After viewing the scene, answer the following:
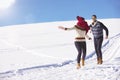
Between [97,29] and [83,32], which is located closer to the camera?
[83,32]

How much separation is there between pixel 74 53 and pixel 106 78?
21.9 ft

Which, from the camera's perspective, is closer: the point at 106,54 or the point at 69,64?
the point at 69,64

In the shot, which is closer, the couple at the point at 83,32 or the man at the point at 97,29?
the couple at the point at 83,32

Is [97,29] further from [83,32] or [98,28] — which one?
[83,32]

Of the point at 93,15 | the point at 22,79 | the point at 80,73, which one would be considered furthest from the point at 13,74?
the point at 93,15

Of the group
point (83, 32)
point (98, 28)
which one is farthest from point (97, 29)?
point (83, 32)

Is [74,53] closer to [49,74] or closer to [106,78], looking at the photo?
[49,74]

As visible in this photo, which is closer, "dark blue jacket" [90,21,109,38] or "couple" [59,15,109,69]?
"couple" [59,15,109,69]

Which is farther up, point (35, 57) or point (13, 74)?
point (35, 57)

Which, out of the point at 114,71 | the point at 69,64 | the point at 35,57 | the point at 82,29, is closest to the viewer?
the point at 114,71

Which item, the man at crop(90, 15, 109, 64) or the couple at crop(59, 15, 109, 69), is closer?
the couple at crop(59, 15, 109, 69)

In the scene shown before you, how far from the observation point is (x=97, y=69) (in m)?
9.61

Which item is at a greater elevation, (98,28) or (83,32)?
(98,28)

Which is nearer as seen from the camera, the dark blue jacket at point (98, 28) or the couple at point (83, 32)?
the couple at point (83, 32)
